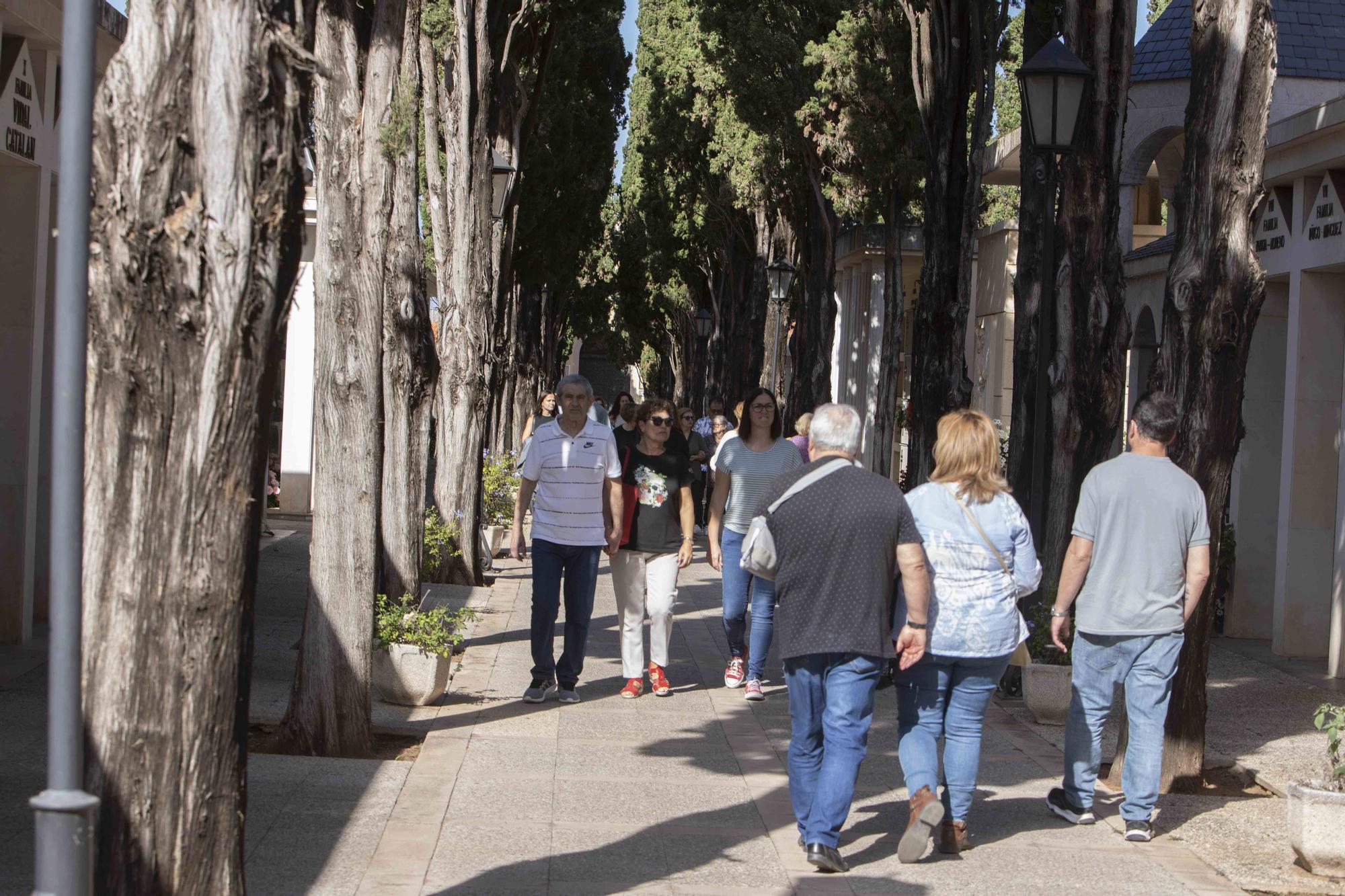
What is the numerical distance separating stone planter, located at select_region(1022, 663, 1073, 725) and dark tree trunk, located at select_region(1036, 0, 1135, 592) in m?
1.66

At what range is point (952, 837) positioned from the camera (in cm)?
619

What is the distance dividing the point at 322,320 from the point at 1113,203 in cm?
571

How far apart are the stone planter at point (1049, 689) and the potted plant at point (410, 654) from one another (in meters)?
3.40

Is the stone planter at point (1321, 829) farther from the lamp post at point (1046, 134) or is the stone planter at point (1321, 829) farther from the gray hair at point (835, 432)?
the lamp post at point (1046, 134)

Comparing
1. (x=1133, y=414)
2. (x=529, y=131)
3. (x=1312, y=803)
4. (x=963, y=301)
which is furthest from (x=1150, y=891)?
(x=529, y=131)

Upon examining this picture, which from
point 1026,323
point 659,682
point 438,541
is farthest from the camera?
point 438,541

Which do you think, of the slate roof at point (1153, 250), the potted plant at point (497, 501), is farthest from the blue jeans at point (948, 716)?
the potted plant at point (497, 501)

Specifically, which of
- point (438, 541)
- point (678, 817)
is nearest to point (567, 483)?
point (678, 817)

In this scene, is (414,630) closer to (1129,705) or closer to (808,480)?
(808,480)

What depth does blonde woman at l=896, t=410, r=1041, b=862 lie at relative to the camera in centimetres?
603

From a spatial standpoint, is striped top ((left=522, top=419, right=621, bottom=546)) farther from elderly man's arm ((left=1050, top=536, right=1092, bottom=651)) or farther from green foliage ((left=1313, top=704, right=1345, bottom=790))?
green foliage ((left=1313, top=704, right=1345, bottom=790))

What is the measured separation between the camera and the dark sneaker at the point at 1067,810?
6.76 metres

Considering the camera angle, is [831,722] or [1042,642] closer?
[831,722]

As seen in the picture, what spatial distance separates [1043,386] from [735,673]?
2.70 metres
